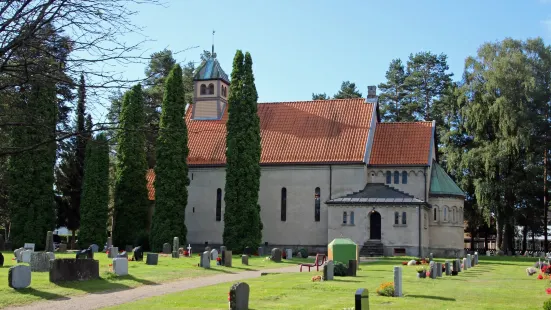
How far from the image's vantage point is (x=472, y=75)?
185ft

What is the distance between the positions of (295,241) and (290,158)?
619 centimetres

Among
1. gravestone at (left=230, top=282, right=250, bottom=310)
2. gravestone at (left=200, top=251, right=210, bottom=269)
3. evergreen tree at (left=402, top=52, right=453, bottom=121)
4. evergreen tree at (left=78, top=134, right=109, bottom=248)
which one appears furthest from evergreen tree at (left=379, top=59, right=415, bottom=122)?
gravestone at (left=230, top=282, right=250, bottom=310)

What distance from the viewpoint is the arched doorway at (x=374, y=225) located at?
45.0 meters

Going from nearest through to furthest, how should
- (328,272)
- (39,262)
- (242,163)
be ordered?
(328,272) < (39,262) < (242,163)

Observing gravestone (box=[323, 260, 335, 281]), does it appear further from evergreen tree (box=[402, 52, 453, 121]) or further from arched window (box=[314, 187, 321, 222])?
evergreen tree (box=[402, 52, 453, 121])

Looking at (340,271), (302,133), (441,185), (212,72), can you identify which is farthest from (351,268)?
(212,72)

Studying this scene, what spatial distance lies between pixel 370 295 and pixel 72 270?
33.6ft

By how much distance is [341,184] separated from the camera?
47094 mm

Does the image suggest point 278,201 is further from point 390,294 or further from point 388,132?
point 390,294

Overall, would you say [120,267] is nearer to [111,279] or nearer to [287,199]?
[111,279]

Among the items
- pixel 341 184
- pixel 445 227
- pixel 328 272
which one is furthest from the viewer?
pixel 341 184

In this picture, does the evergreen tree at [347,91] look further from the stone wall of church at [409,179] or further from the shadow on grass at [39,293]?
the shadow on grass at [39,293]

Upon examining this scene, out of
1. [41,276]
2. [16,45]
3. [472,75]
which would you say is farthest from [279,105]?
[16,45]

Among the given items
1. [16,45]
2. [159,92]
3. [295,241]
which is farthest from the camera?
[159,92]
